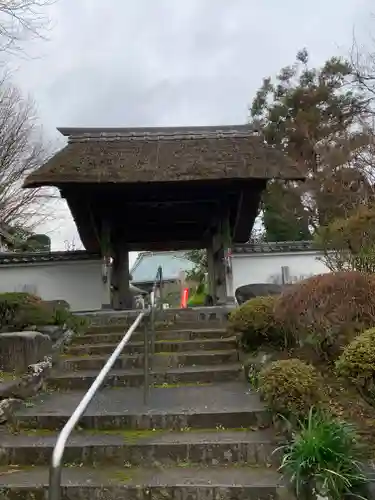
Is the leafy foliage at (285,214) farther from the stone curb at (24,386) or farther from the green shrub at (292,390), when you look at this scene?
the green shrub at (292,390)

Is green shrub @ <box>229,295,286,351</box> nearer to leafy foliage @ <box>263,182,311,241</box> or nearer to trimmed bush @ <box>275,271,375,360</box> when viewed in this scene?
trimmed bush @ <box>275,271,375,360</box>

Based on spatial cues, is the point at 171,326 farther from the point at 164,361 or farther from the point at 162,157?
the point at 162,157

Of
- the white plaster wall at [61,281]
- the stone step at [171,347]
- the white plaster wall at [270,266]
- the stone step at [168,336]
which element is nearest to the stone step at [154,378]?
the stone step at [171,347]

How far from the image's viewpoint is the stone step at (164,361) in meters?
5.92

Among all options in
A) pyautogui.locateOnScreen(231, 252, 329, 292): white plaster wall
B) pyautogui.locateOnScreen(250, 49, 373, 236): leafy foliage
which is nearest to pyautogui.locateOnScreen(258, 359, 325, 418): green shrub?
pyautogui.locateOnScreen(231, 252, 329, 292): white plaster wall

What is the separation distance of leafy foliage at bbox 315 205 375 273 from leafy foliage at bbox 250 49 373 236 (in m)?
10.6

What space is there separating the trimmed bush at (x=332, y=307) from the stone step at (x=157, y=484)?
4.98 feet

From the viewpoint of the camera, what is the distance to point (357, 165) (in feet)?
56.2

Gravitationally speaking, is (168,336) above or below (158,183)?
below

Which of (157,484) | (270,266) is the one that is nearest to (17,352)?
(157,484)

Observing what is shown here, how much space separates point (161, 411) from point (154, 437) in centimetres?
39

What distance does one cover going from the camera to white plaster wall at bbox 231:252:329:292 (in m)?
11.4

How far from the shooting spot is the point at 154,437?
13.0 ft

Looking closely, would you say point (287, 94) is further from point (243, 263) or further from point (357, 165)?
point (243, 263)
